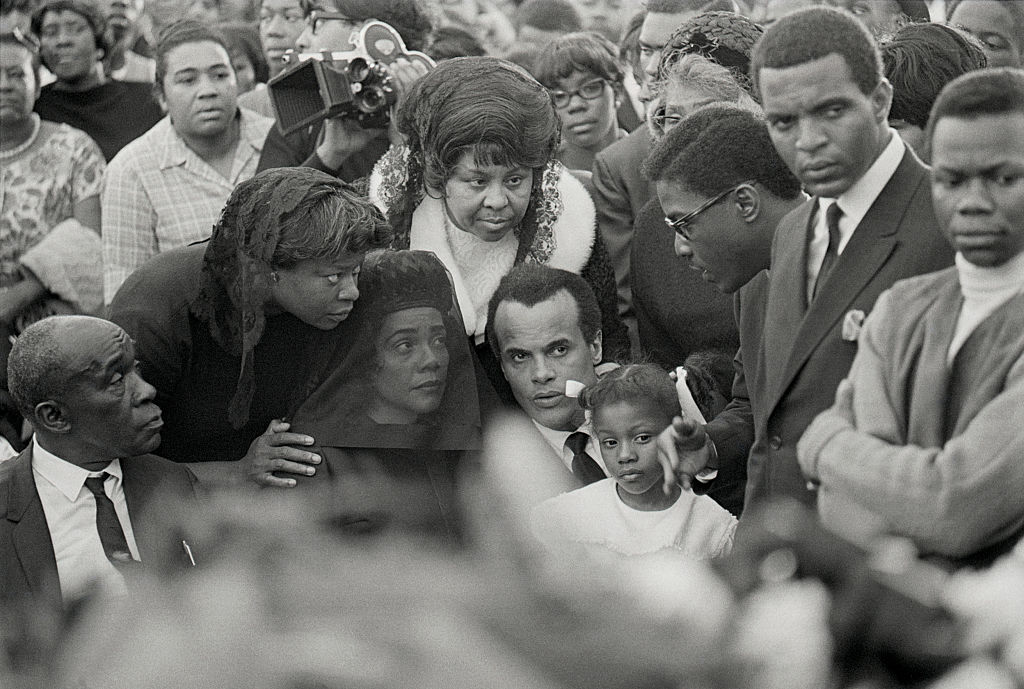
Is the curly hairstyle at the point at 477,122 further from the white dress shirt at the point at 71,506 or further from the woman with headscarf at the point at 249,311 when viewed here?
the white dress shirt at the point at 71,506

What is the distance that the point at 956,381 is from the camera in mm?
2010

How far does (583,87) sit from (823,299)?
9.42 feet

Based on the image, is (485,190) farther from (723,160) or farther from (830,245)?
(830,245)

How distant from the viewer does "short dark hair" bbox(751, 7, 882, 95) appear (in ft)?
7.89

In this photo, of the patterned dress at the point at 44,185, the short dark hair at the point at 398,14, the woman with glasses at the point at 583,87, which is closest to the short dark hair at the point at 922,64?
the woman with glasses at the point at 583,87

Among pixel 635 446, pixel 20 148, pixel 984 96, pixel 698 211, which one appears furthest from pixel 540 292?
pixel 20 148

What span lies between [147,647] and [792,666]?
1.49 feet

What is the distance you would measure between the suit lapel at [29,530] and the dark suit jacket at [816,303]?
5.16 feet

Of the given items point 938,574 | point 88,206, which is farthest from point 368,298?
point 938,574

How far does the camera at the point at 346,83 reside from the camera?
4.45 meters

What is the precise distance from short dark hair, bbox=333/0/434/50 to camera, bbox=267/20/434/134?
7.4 inches

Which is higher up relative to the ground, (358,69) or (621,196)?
(358,69)

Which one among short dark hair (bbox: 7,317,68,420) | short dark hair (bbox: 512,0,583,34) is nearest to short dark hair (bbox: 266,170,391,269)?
short dark hair (bbox: 7,317,68,420)

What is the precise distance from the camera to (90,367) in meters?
3.47
